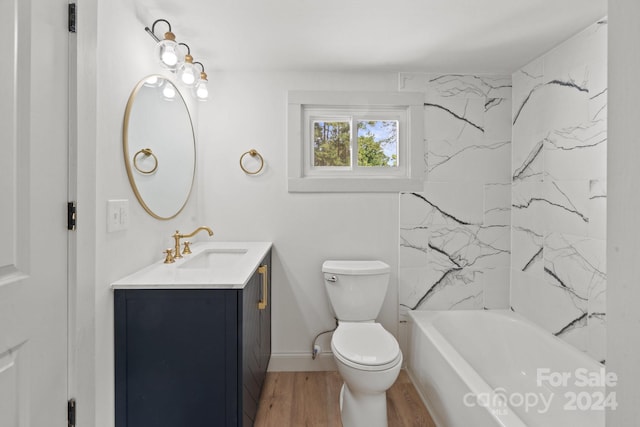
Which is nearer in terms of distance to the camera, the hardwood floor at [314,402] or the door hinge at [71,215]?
the door hinge at [71,215]

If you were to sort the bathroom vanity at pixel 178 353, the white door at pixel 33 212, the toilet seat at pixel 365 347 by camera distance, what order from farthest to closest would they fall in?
the toilet seat at pixel 365 347 < the bathroom vanity at pixel 178 353 < the white door at pixel 33 212

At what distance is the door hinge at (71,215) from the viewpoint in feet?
3.51

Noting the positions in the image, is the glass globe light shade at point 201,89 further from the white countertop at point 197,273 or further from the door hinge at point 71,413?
the door hinge at point 71,413

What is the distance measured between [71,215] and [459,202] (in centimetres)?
234

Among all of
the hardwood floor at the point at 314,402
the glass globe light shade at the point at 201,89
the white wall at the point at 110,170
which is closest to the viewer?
the white wall at the point at 110,170

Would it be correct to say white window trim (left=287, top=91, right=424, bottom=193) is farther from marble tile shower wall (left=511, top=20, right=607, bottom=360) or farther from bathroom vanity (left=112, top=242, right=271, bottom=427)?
bathroom vanity (left=112, top=242, right=271, bottom=427)

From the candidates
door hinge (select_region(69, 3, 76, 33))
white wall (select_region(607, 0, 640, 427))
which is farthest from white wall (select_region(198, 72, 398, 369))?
white wall (select_region(607, 0, 640, 427))

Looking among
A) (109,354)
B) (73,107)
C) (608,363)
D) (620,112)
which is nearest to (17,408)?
(109,354)

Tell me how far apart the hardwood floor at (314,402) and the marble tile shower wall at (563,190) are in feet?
3.30

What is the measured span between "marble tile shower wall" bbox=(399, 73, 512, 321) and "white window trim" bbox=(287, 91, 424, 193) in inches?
2.9

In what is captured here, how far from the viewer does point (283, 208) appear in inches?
96.1

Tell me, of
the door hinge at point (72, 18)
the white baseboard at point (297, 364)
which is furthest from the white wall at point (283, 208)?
the door hinge at point (72, 18)

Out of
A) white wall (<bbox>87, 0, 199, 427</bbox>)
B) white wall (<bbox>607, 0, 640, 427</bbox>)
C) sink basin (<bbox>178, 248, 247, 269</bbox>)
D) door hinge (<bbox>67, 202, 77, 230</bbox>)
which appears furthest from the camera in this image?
sink basin (<bbox>178, 248, 247, 269</bbox>)

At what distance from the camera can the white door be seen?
852mm
